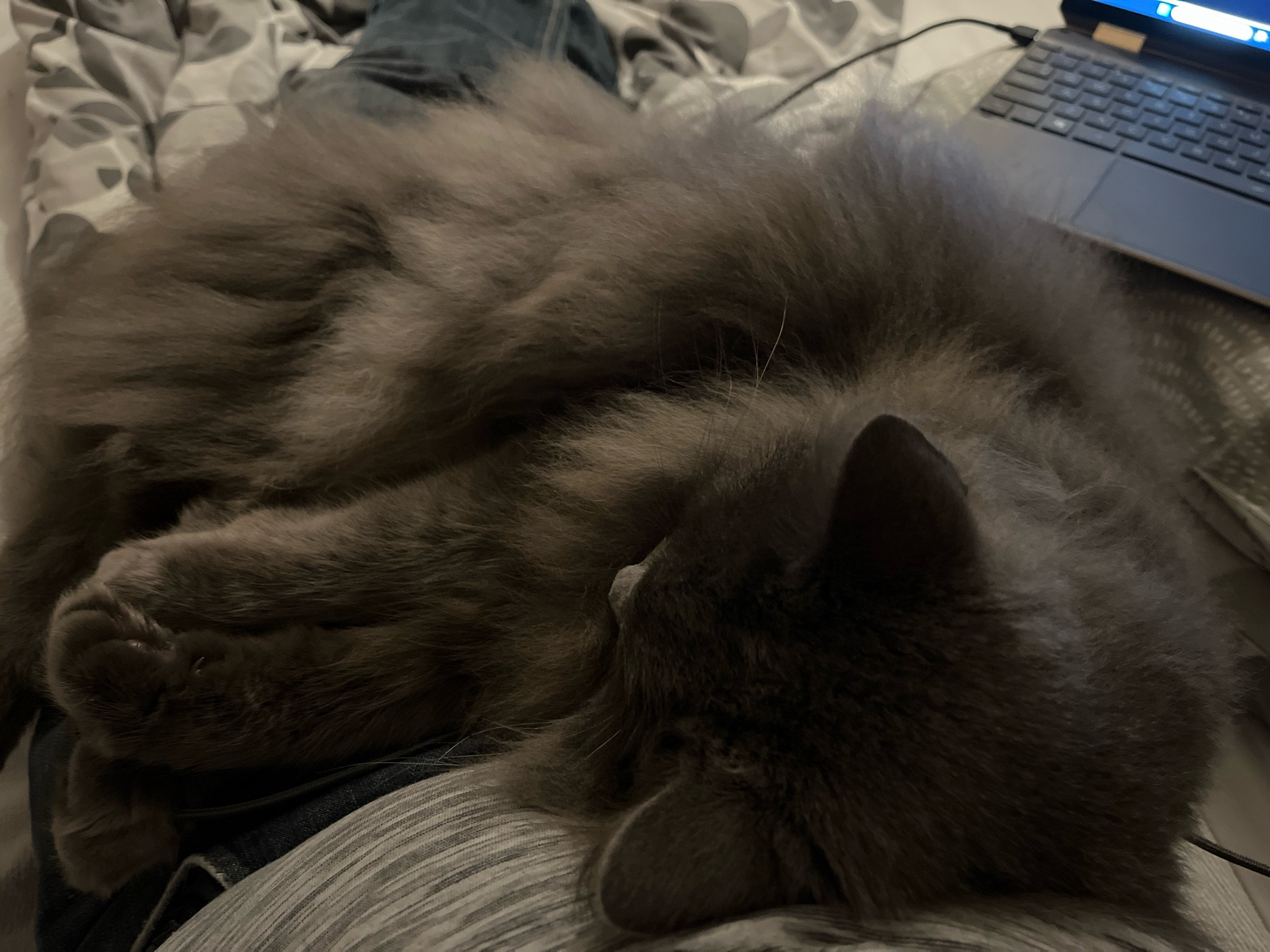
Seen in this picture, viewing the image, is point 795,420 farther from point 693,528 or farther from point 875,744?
point 875,744

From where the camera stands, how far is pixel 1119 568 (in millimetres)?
663

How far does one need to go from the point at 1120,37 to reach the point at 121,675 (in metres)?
1.88

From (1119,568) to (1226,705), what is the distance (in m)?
0.18

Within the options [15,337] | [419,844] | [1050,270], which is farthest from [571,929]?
[15,337]

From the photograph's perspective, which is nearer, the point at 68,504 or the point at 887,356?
the point at 887,356

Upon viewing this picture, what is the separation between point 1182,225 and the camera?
1.26 metres

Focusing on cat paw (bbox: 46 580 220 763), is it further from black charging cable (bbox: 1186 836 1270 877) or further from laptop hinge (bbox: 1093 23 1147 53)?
laptop hinge (bbox: 1093 23 1147 53)

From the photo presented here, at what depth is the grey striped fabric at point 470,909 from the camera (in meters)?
0.55

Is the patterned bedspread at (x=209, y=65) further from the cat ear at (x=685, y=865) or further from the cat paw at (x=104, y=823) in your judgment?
the cat ear at (x=685, y=865)

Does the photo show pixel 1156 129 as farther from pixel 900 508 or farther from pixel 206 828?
pixel 206 828

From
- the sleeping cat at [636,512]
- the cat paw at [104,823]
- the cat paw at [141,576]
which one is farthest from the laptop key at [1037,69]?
the cat paw at [104,823]

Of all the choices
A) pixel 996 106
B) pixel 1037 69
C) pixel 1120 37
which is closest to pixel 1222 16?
pixel 1120 37

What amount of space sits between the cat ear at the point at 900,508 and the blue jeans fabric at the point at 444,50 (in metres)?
0.99

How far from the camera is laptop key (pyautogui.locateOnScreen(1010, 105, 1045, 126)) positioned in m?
1.42
